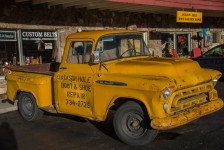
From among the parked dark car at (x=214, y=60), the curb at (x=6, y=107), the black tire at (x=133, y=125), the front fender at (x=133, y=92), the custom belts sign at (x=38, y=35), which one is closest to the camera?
the front fender at (x=133, y=92)

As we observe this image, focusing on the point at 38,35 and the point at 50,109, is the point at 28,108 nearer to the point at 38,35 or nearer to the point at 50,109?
the point at 50,109

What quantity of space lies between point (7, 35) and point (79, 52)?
5.00 meters

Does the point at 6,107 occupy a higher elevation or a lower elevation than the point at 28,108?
lower

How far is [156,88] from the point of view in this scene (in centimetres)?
515

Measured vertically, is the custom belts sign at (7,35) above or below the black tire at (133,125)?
above

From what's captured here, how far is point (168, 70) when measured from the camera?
553 cm

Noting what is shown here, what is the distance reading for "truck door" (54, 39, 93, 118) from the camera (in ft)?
20.3

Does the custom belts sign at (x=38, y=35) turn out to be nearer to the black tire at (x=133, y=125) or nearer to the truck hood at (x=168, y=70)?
the truck hood at (x=168, y=70)

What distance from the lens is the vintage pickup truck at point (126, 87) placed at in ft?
17.3

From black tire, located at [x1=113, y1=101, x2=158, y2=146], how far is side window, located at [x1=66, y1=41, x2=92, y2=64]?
1327mm

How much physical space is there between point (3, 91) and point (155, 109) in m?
6.88

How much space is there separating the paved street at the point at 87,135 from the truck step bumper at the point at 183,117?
46 centimetres

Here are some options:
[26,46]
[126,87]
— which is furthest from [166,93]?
[26,46]

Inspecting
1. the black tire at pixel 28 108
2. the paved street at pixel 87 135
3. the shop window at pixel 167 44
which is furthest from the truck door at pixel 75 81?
the shop window at pixel 167 44
